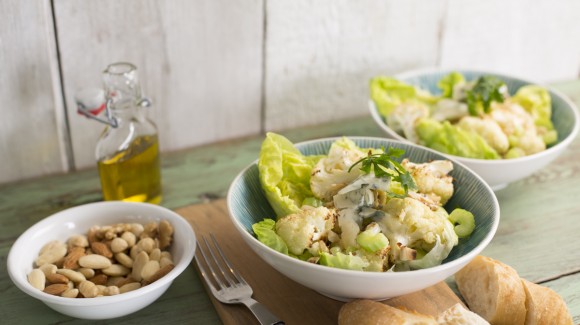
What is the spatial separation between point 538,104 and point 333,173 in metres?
0.75

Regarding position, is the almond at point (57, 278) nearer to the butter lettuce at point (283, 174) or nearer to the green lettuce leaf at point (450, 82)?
the butter lettuce at point (283, 174)

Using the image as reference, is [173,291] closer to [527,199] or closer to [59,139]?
[59,139]

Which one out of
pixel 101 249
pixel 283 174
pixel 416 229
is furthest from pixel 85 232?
pixel 416 229

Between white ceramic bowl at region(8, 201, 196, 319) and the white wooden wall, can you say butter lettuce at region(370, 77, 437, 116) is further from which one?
white ceramic bowl at region(8, 201, 196, 319)

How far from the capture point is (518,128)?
1.55 metres

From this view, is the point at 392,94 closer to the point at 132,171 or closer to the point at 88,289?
the point at 132,171

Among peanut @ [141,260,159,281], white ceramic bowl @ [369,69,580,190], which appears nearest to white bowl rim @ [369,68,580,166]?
white ceramic bowl @ [369,69,580,190]

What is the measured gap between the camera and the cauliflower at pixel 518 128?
1.52 meters

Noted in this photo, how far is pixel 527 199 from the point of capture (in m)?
A: 1.54

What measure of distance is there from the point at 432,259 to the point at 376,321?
0.16 meters

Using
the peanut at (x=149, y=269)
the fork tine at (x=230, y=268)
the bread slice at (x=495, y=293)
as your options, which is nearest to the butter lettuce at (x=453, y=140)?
the bread slice at (x=495, y=293)

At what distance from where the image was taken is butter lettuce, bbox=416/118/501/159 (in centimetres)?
146

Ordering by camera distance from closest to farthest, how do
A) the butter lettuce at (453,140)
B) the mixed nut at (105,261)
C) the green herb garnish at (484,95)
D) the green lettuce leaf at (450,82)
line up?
the mixed nut at (105,261)
the butter lettuce at (453,140)
the green herb garnish at (484,95)
the green lettuce leaf at (450,82)

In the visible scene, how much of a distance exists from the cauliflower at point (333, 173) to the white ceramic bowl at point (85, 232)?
0.84ft
